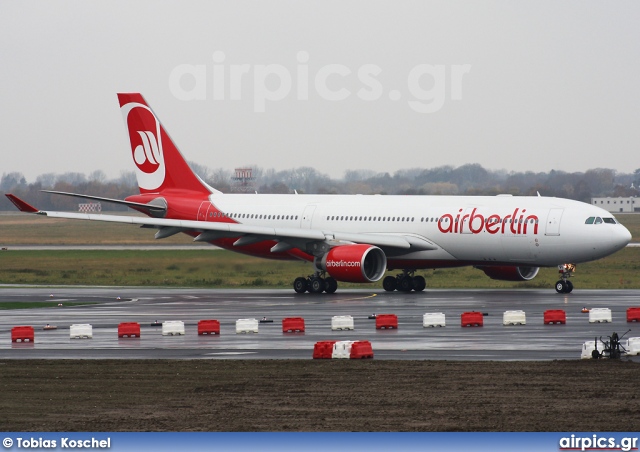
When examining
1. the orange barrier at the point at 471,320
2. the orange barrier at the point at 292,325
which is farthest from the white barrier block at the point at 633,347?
the orange barrier at the point at 292,325

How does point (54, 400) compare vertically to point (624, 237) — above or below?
below

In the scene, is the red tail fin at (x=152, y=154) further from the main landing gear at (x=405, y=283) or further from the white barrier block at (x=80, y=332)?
the white barrier block at (x=80, y=332)

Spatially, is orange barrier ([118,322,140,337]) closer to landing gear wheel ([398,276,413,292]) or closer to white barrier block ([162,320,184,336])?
white barrier block ([162,320,184,336])

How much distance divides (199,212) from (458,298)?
15.4 metres

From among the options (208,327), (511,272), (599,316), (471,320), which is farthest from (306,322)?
(511,272)

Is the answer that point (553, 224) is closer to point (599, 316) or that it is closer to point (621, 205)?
point (599, 316)

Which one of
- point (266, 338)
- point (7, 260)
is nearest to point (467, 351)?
point (266, 338)

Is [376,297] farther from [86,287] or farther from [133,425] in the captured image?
[133,425]

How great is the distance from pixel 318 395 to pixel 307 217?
3541 centimetres

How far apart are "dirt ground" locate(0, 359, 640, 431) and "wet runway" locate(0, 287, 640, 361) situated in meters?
2.36

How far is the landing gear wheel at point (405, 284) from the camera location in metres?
54.8

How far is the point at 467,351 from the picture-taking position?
29406 mm

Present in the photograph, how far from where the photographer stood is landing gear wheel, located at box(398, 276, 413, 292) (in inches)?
2159

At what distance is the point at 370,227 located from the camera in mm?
55406
